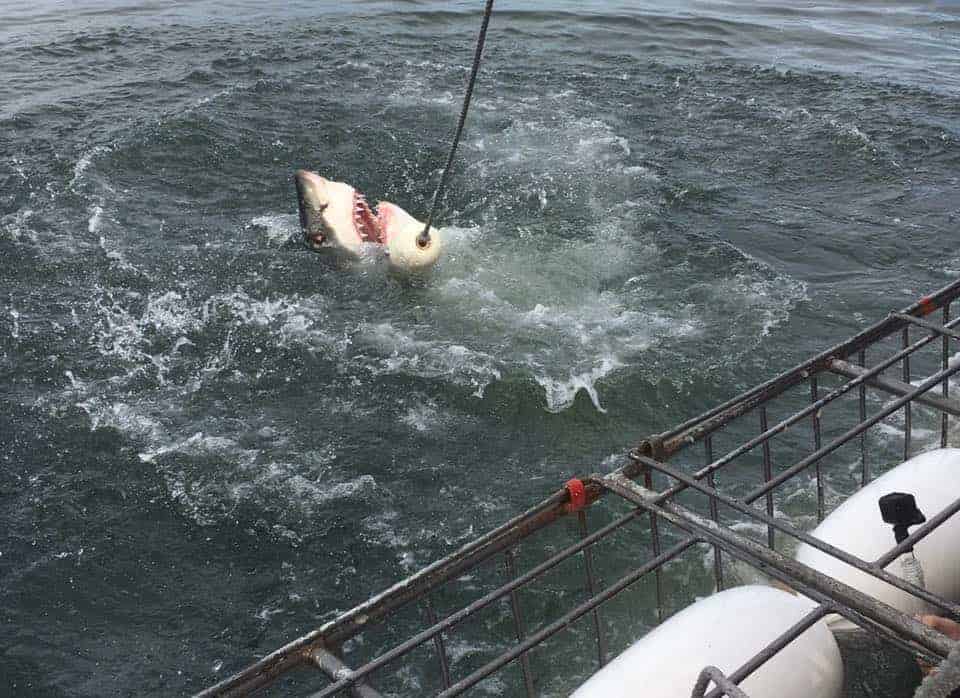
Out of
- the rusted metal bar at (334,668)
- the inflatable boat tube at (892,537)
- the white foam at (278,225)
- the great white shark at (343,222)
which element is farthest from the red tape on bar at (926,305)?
the white foam at (278,225)

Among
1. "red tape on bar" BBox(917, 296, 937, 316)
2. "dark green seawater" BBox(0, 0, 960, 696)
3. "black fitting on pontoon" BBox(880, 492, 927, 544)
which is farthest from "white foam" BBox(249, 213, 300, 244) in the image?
"black fitting on pontoon" BBox(880, 492, 927, 544)

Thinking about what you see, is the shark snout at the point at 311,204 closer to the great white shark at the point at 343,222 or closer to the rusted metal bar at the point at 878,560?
the great white shark at the point at 343,222

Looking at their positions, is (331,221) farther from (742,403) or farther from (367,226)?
(742,403)

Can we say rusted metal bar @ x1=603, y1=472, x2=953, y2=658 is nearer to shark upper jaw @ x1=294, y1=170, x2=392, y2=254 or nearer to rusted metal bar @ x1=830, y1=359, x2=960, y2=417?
rusted metal bar @ x1=830, y1=359, x2=960, y2=417

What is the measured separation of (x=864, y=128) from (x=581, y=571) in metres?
9.88

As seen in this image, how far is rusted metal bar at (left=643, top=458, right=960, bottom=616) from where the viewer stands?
2984 millimetres

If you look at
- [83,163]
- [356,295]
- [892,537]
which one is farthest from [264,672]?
[83,163]

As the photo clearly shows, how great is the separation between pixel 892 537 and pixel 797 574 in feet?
4.53

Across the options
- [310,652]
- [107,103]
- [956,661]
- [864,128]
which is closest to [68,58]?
[107,103]

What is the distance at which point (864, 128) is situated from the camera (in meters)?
13.4

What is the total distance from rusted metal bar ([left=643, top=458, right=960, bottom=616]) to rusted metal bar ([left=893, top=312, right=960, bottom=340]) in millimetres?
1407

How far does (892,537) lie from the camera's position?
431cm

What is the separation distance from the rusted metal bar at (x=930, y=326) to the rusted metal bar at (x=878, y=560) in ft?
4.62

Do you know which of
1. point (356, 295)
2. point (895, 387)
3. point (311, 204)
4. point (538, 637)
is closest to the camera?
point (538, 637)
